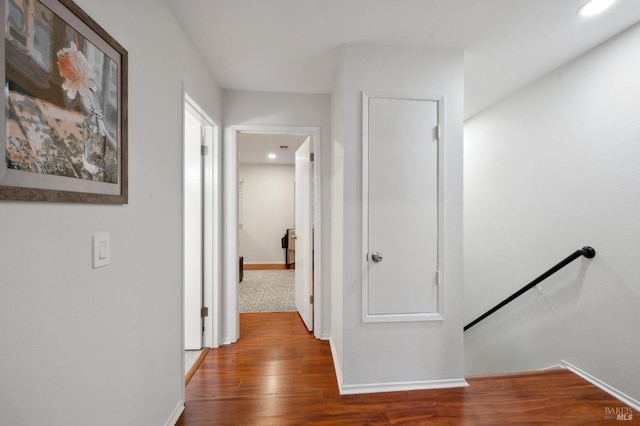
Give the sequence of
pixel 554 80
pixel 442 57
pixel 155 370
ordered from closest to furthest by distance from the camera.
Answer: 1. pixel 155 370
2. pixel 442 57
3. pixel 554 80

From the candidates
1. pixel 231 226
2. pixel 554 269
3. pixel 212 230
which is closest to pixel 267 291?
pixel 231 226

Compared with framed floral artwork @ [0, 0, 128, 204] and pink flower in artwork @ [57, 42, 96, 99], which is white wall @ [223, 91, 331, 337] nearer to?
framed floral artwork @ [0, 0, 128, 204]

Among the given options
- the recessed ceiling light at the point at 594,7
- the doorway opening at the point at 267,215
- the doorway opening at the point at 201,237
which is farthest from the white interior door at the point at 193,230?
the doorway opening at the point at 267,215

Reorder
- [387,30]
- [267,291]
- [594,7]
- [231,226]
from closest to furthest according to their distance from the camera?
[594,7] → [387,30] → [231,226] → [267,291]

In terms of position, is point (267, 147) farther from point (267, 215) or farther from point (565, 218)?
point (565, 218)

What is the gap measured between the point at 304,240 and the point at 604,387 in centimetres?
259

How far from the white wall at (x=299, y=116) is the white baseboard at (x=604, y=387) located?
199 cm

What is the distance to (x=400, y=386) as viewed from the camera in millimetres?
1778

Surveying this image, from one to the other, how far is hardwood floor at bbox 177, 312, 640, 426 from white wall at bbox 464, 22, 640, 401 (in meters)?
0.37

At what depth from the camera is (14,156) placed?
0.66 meters

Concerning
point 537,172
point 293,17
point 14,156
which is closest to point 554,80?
point 537,172

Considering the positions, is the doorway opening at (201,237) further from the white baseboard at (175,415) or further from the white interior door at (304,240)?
the white interior door at (304,240)

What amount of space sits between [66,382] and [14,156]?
2.41 ft

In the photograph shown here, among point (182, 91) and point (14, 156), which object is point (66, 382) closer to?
point (14, 156)
